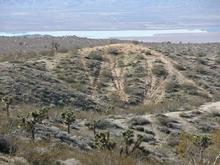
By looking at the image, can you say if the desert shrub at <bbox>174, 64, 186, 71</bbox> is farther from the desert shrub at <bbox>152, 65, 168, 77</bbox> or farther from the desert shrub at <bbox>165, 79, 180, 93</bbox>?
the desert shrub at <bbox>165, 79, 180, 93</bbox>

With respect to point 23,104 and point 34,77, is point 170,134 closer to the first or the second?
point 23,104

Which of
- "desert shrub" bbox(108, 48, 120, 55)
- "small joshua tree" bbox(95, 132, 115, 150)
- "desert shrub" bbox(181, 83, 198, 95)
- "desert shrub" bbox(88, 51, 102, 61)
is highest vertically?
"small joshua tree" bbox(95, 132, 115, 150)

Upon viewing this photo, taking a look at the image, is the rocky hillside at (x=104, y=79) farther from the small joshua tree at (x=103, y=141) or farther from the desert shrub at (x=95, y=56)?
the small joshua tree at (x=103, y=141)

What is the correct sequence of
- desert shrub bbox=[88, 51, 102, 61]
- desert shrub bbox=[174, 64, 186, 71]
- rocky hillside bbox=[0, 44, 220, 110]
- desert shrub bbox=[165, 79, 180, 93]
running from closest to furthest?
1. rocky hillside bbox=[0, 44, 220, 110]
2. desert shrub bbox=[165, 79, 180, 93]
3. desert shrub bbox=[174, 64, 186, 71]
4. desert shrub bbox=[88, 51, 102, 61]

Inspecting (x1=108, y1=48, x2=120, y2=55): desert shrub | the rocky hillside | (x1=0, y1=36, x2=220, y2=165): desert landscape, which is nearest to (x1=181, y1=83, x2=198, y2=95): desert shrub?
the rocky hillside

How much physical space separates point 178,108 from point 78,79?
36.1m

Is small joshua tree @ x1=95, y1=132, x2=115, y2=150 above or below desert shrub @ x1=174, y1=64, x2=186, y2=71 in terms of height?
above

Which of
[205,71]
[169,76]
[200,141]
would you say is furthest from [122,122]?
[205,71]

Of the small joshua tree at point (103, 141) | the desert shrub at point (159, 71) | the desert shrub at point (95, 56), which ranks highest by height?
the small joshua tree at point (103, 141)

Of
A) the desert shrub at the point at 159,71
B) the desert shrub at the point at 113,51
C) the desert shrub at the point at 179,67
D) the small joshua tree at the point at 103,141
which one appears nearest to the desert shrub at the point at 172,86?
the desert shrub at the point at 159,71

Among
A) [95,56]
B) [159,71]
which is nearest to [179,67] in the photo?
[159,71]

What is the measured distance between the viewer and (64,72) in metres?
132

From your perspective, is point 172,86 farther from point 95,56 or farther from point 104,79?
point 95,56

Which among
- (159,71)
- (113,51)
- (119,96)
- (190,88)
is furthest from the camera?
(113,51)
